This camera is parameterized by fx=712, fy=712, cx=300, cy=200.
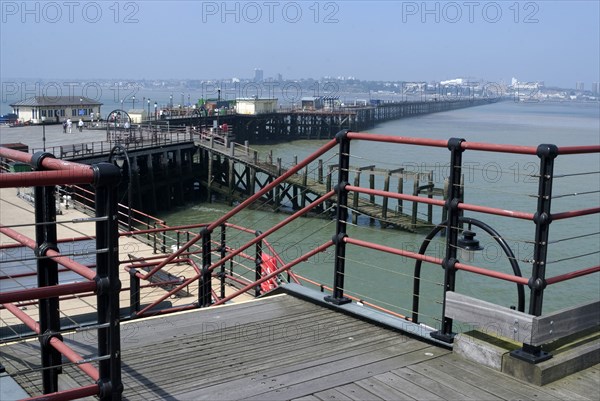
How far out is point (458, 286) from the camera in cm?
1856

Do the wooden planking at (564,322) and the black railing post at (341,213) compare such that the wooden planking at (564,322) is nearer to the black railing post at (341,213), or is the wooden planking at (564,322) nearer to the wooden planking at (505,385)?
the wooden planking at (505,385)

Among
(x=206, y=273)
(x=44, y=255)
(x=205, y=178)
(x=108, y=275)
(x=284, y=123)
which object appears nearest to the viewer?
(x=108, y=275)

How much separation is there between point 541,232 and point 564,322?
24.3 inches

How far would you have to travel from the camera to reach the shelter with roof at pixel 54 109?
55.8m

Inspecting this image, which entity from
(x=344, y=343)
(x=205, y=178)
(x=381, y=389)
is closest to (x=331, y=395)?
(x=381, y=389)

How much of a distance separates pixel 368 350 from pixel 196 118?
2403 inches

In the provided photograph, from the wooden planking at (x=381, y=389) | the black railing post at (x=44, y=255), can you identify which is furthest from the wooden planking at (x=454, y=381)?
the black railing post at (x=44, y=255)

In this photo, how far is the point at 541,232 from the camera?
3.88 meters

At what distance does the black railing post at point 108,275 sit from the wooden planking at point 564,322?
234 centimetres

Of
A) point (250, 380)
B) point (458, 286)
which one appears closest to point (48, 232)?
point (250, 380)

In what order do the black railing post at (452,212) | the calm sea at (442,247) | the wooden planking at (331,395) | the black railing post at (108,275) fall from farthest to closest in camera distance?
the calm sea at (442,247)
the black railing post at (452,212)
the wooden planking at (331,395)
the black railing post at (108,275)

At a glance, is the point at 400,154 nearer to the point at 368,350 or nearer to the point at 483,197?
the point at 483,197

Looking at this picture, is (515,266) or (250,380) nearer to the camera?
(250,380)

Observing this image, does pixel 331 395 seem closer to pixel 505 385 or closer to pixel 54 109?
pixel 505 385
